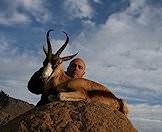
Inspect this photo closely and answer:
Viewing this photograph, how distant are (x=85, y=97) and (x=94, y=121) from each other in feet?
5.03

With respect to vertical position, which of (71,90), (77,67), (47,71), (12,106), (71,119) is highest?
(12,106)

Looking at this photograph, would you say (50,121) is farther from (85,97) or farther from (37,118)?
(85,97)

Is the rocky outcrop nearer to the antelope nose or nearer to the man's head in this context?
the antelope nose

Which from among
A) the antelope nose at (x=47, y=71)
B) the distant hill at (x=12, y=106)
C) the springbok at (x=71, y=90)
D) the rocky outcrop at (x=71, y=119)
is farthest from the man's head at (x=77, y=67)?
the distant hill at (x=12, y=106)

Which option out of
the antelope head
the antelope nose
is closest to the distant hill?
the antelope head

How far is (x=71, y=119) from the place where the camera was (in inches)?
418

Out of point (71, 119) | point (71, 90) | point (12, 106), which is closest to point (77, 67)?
point (71, 90)

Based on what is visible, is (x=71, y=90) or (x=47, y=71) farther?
(x=47, y=71)

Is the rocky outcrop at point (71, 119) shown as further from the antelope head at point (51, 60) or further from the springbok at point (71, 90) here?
the antelope head at point (51, 60)

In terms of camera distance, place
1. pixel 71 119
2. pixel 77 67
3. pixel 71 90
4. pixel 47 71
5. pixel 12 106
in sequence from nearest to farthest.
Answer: pixel 71 119, pixel 71 90, pixel 47 71, pixel 77 67, pixel 12 106

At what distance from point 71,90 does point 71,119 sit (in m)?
1.51

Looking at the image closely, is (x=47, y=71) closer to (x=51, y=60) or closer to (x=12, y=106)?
(x=51, y=60)

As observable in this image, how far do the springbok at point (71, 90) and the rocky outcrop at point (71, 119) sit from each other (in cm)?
63

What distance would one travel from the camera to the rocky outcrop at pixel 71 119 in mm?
10422
